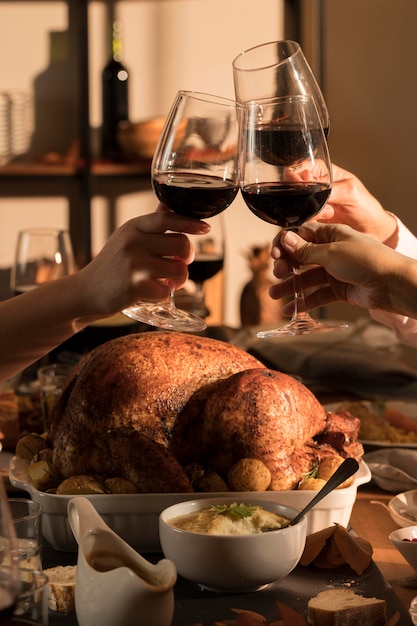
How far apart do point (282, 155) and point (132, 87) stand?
11.1 feet

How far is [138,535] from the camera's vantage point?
40.4 inches

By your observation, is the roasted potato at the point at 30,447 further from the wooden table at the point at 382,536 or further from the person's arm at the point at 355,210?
the person's arm at the point at 355,210

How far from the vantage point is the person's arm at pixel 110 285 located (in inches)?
41.9

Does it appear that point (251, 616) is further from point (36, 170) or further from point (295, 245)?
point (36, 170)

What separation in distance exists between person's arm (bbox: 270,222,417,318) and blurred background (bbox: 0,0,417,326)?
8.53 ft

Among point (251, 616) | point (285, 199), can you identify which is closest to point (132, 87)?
point (285, 199)

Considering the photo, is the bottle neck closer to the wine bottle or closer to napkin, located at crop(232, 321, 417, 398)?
the wine bottle

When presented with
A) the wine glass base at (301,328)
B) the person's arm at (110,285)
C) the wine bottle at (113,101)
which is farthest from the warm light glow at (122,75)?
the wine glass base at (301,328)

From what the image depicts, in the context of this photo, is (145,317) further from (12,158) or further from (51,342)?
(12,158)

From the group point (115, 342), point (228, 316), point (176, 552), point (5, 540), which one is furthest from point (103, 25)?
point (5, 540)

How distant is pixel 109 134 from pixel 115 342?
308 cm

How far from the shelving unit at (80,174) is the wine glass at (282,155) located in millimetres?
2796

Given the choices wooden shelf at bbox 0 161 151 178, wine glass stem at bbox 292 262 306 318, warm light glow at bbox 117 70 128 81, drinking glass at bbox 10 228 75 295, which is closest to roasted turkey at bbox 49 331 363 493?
wine glass stem at bbox 292 262 306 318

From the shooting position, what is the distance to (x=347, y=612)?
83cm
